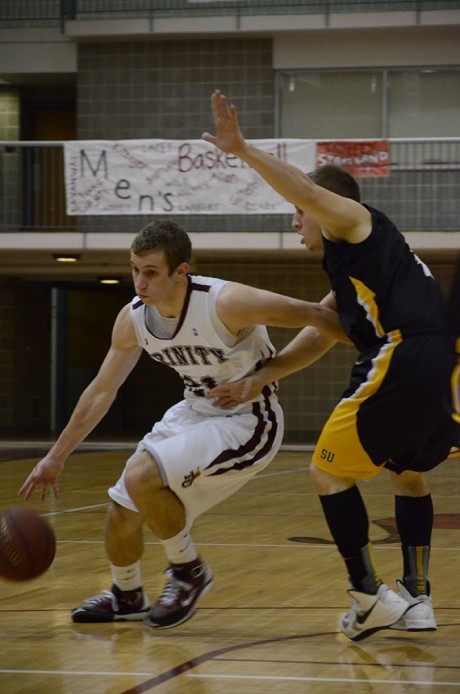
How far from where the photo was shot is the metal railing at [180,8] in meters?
17.5

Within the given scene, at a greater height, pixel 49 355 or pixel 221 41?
pixel 221 41

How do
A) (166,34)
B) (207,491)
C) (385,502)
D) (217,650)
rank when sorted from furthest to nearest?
1. (166,34)
2. (385,502)
3. (207,491)
4. (217,650)

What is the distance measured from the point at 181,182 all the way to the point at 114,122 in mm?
3360

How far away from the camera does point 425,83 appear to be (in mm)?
17969

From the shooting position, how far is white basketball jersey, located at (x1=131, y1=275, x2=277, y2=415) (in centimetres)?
451

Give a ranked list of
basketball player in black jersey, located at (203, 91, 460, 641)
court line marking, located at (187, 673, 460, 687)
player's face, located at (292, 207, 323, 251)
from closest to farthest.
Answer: court line marking, located at (187, 673, 460, 687) → basketball player in black jersey, located at (203, 91, 460, 641) → player's face, located at (292, 207, 323, 251)

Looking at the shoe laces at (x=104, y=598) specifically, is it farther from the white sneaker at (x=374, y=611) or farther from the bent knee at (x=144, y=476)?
the white sneaker at (x=374, y=611)

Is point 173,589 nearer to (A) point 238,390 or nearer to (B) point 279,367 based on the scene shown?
(A) point 238,390

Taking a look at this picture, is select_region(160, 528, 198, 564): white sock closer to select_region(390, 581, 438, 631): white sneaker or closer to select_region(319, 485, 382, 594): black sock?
select_region(319, 485, 382, 594): black sock

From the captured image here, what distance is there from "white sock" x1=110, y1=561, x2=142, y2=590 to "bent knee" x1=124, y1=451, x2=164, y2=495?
420 millimetres

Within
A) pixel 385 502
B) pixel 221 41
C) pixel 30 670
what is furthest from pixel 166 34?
pixel 30 670

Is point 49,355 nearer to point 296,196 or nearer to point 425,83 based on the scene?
point 425,83

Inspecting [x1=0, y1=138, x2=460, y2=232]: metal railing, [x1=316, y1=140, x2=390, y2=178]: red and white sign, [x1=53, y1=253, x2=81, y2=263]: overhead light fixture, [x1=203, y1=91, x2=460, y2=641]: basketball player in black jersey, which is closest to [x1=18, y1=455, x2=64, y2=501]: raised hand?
[x1=203, y1=91, x2=460, y2=641]: basketball player in black jersey

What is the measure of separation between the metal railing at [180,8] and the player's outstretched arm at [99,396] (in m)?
13.8
